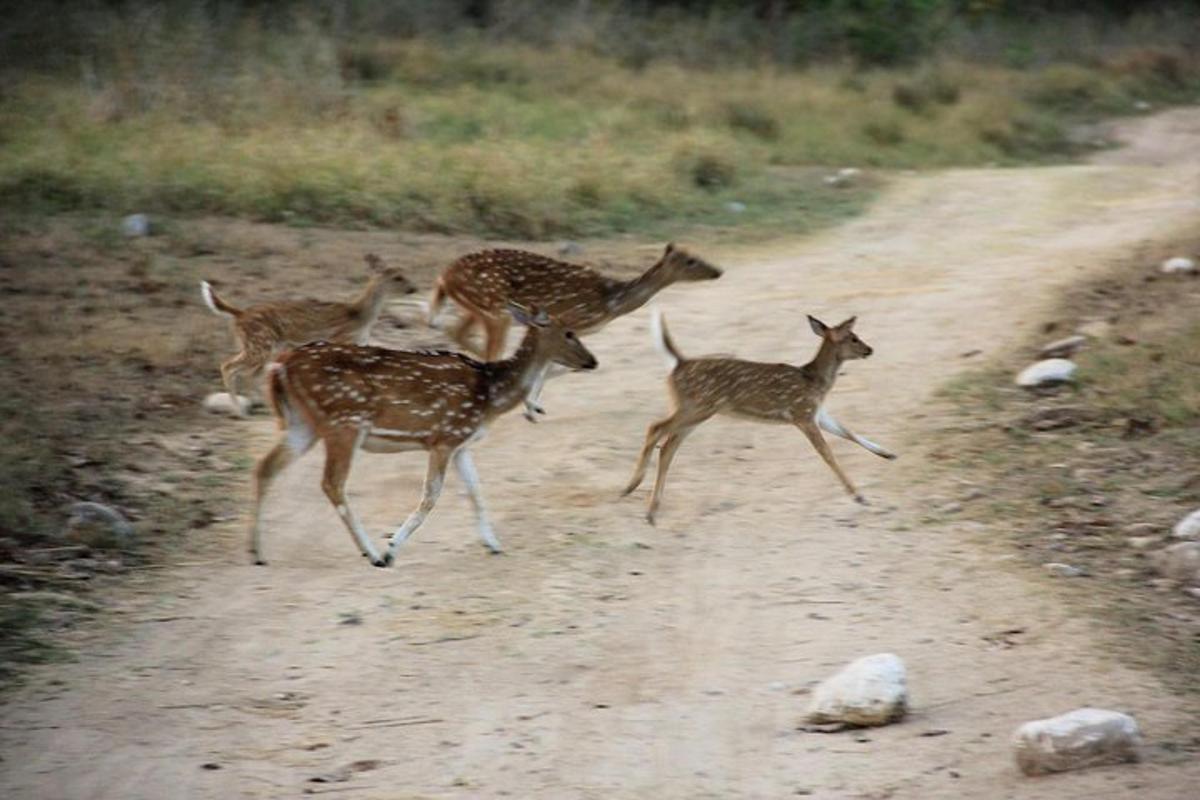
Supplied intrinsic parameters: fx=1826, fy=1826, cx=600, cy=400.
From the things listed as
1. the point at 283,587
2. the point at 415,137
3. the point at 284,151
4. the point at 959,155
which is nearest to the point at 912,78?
the point at 959,155

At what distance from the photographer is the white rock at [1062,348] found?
1245 cm

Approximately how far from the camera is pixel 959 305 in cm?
1410

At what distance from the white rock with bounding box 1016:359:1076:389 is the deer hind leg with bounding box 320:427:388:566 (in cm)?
479

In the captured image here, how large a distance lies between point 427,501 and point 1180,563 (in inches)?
143

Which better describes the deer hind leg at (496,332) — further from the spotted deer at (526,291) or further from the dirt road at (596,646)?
the dirt road at (596,646)

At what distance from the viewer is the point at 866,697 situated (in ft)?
22.6

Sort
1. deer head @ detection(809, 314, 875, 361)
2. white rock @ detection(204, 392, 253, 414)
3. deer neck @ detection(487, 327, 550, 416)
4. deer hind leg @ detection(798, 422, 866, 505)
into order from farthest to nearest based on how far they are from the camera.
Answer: white rock @ detection(204, 392, 253, 414) < deer head @ detection(809, 314, 875, 361) < deer hind leg @ detection(798, 422, 866, 505) < deer neck @ detection(487, 327, 550, 416)

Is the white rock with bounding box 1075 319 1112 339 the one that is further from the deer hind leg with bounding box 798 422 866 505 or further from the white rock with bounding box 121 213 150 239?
the white rock with bounding box 121 213 150 239

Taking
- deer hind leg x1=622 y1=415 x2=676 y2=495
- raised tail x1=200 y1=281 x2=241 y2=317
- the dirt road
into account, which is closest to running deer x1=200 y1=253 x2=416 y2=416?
raised tail x1=200 y1=281 x2=241 y2=317

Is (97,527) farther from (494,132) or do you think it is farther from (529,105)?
(529,105)

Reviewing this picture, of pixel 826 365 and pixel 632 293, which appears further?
pixel 632 293

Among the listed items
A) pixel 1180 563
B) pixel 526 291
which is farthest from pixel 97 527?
pixel 1180 563

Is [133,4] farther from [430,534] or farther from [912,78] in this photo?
[430,534]

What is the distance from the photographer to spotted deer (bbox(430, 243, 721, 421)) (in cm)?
1208
